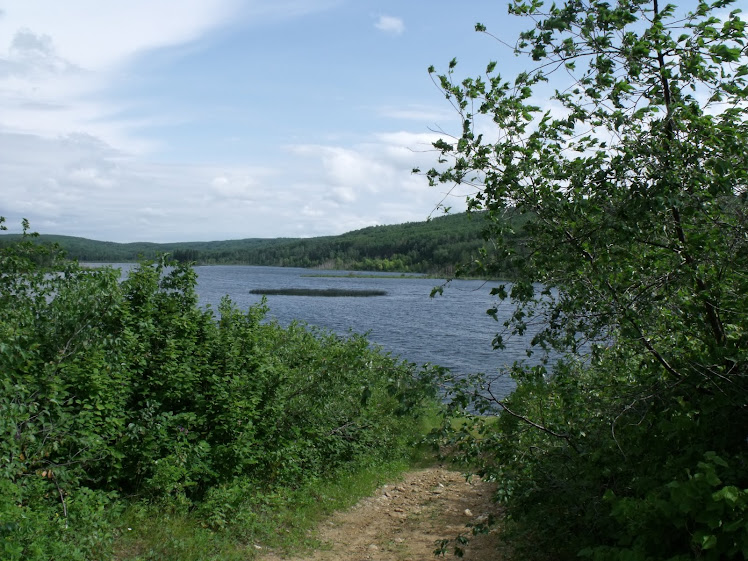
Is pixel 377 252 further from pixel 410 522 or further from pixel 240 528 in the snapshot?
pixel 240 528

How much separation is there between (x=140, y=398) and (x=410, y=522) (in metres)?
4.45

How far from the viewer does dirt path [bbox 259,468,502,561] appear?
300 inches

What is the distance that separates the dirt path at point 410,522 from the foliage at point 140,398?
3.80 ft

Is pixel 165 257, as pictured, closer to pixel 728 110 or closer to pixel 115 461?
pixel 115 461

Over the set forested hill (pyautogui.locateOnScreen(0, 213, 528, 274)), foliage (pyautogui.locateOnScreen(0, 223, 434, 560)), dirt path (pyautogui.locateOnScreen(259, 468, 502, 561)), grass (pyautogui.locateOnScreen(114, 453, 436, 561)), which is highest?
forested hill (pyautogui.locateOnScreen(0, 213, 528, 274))

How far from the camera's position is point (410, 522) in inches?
358

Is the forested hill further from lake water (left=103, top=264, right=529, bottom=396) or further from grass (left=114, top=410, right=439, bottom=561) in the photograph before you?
grass (left=114, top=410, right=439, bottom=561)

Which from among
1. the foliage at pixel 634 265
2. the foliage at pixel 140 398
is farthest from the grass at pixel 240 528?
the foliage at pixel 634 265

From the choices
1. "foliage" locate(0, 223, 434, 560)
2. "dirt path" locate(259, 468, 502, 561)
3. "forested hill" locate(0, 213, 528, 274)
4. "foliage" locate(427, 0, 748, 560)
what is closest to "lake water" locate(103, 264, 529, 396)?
"dirt path" locate(259, 468, 502, 561)

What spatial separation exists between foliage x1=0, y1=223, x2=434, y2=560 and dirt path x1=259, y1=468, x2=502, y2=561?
45.7 inches

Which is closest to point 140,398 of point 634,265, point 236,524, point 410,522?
point 236,524

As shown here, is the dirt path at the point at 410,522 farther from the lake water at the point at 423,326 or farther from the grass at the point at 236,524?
the lake water at the point at 423,326

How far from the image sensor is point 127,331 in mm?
7211

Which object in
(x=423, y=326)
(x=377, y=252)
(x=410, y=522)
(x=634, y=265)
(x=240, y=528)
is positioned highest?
(x=377, y=252)
